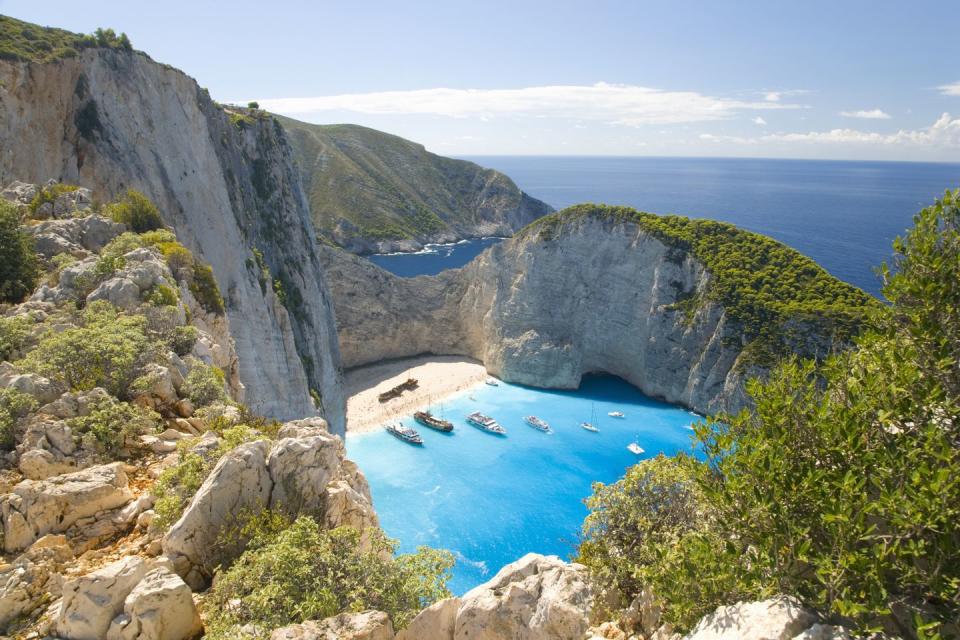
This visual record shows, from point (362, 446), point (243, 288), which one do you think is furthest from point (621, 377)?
point (243, 288)

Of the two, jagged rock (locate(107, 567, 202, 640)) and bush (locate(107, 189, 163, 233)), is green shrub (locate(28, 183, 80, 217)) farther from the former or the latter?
jagged rock (locate(107, 567, 202, 640))

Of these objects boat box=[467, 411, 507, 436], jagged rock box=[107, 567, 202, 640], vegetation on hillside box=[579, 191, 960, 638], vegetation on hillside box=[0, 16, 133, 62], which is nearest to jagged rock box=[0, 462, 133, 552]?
jagged rock box=[107, 567, 202, 640]

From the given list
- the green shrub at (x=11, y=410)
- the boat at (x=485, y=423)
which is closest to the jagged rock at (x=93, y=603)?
the green shrub at (x=11, y=410)

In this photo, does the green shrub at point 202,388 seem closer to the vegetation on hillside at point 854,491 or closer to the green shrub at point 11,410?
the green shrub at point 11,410

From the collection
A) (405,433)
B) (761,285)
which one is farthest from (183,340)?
(761,285)

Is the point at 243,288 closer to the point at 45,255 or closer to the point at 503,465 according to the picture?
the point at 45,255
